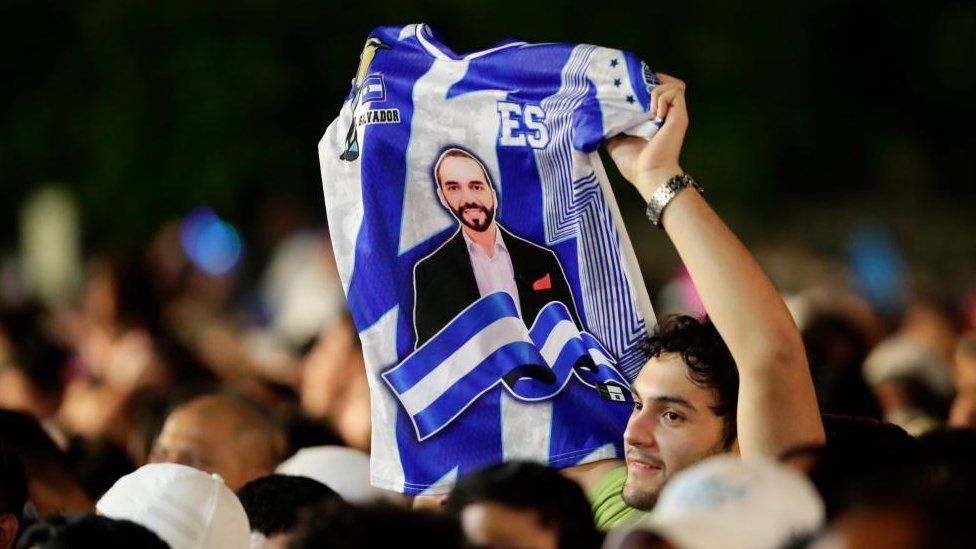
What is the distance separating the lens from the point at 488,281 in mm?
4270

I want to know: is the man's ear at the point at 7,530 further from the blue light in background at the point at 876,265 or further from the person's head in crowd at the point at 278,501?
the blue light in background at the point at 876,265

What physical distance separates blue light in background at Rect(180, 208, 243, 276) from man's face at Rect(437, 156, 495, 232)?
10224 millimetres

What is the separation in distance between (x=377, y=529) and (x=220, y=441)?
3.06 metres

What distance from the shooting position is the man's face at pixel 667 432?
3.81m

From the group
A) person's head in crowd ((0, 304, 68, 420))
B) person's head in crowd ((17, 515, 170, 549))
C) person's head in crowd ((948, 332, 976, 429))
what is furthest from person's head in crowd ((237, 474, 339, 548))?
person's head in crowd ((0, 304, 68, 420))

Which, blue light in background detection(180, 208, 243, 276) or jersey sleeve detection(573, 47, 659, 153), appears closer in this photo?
Answer: jersey sleeve detection(573, 47, 659, 153)

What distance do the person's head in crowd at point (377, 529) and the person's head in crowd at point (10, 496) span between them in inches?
58.0

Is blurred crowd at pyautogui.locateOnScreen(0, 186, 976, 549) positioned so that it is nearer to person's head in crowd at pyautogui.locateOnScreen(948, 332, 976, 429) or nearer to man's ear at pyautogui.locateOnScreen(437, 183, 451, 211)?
person's head in crowd at pyautogui.locateOnScreen(948, 332, 976, 429)

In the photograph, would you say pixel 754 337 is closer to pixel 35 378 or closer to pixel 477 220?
pixel 477 220

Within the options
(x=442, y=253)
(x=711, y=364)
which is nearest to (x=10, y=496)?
(x=442, y=253)

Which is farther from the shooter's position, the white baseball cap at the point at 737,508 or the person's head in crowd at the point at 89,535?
the person's head in crowd at the point at 89,535

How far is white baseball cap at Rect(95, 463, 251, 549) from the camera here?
3.72 meters

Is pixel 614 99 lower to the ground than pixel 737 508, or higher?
higher

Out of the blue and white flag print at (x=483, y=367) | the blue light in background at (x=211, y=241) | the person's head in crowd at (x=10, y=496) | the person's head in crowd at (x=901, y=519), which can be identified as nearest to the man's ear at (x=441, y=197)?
the blue and white flag print at (x=483, y=367)
